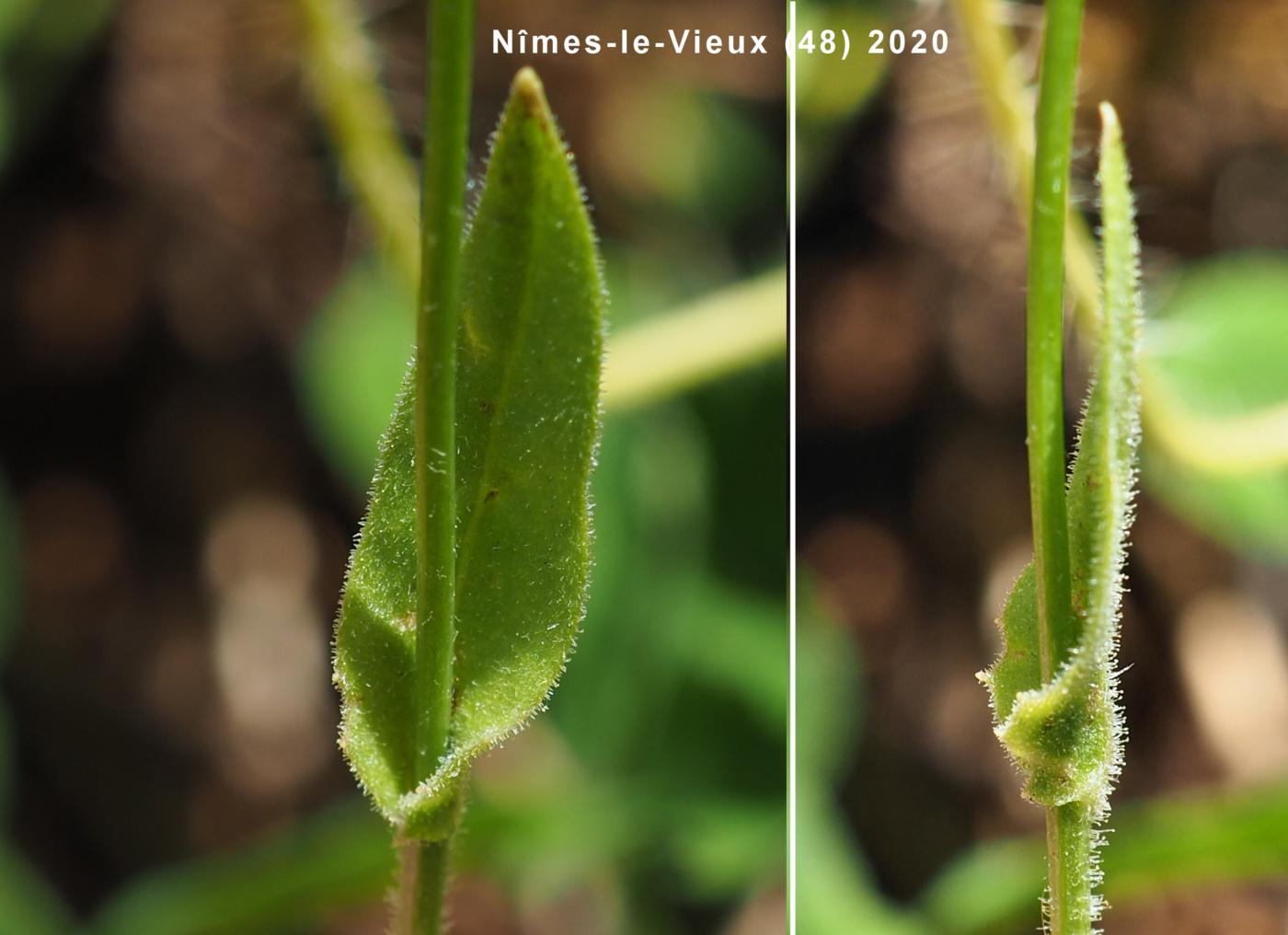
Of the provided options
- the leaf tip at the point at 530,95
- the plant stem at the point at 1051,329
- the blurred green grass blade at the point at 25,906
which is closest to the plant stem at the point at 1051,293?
the plant stem at the point at 1051,329

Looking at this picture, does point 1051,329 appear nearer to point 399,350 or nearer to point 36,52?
point 399,350

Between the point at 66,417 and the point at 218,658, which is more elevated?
the point at 66,417

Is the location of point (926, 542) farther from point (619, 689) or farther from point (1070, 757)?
point (1070, 757)

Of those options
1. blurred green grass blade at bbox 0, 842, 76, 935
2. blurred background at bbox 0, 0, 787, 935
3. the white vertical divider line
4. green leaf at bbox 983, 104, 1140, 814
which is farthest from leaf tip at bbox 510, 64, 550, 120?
blurred green grass blade at bbox 0, 842, 76, 935

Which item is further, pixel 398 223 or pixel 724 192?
pixel 724 192

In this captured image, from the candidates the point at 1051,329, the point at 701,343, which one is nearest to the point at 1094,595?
the point at 1051,329

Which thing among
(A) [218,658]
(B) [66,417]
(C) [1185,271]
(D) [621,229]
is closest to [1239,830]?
(C) [1185,271]
